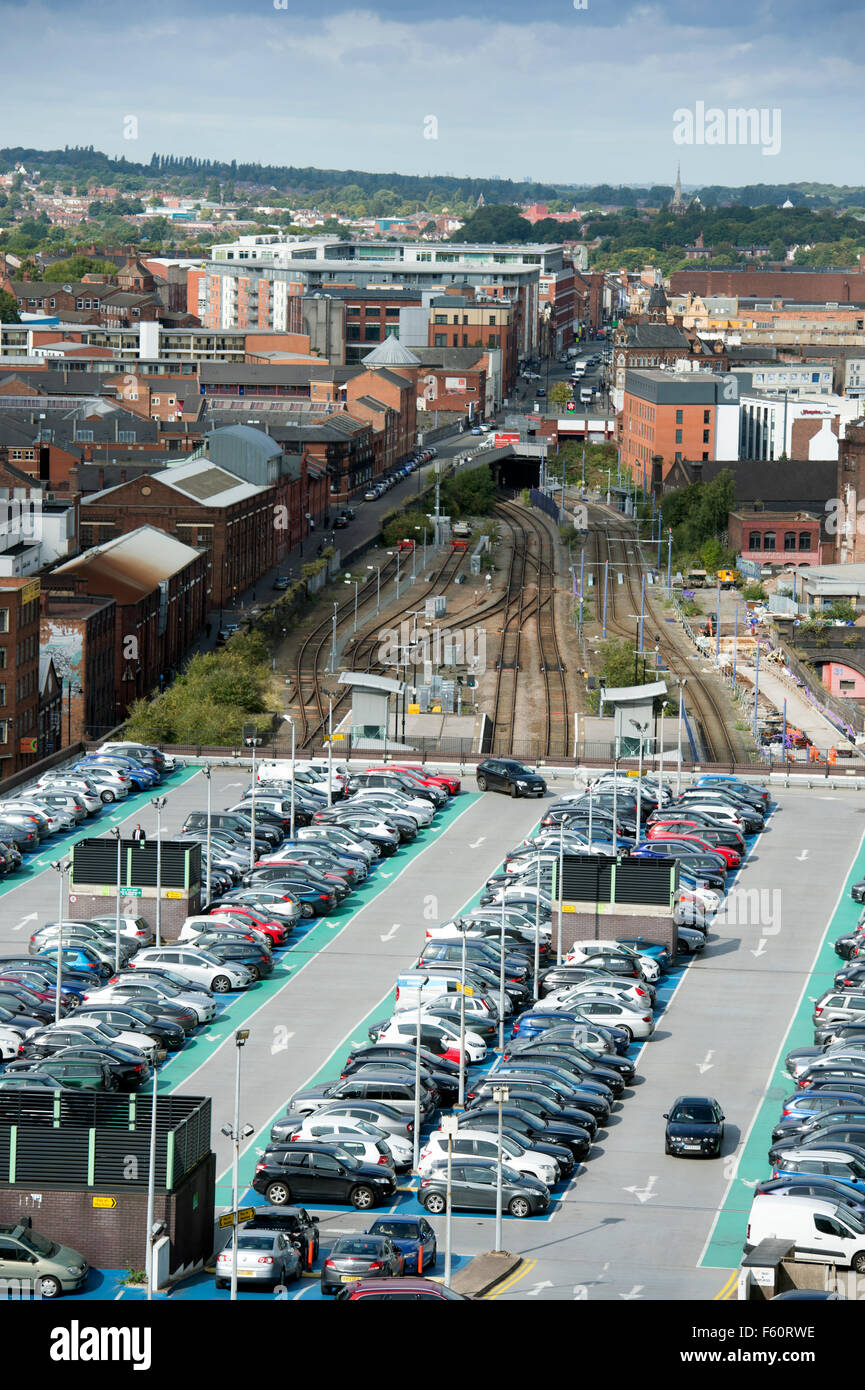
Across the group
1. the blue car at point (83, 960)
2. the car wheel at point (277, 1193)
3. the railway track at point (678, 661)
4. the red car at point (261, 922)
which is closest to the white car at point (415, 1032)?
the car wheel at point (277, 1193)

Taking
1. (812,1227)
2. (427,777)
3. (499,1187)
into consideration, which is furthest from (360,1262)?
(427,777)

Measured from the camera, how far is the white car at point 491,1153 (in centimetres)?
2572

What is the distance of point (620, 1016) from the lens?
1302 inches

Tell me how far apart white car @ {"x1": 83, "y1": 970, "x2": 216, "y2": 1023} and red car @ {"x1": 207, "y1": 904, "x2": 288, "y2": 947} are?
4.06m

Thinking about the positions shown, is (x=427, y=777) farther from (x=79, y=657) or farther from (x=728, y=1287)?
(x=728, y=1287)

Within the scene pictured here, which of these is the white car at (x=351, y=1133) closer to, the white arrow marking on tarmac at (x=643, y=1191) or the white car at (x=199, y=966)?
the white arrow marking on tarmac at (x=643, y=1191)

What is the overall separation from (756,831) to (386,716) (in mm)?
12545

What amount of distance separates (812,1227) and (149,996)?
13.4m

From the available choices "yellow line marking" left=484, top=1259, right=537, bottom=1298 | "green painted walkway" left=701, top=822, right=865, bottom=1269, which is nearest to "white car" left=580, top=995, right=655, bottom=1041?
"green painted walkway" left=701, top=822, right=865, bottom=1269

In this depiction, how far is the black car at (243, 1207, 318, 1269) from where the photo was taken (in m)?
22.8

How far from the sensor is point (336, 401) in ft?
434
